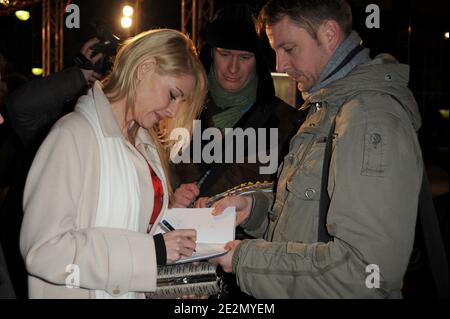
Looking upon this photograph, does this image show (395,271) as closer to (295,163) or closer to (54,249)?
(295,163)

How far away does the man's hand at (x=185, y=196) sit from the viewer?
2.53 meters

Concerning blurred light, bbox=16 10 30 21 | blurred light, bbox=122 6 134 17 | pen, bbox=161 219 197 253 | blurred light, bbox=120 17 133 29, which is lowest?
pen, bbox=161 219 197 253

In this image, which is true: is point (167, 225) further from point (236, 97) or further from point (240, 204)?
point (236, 97)

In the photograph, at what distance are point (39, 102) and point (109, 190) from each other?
1.08 m

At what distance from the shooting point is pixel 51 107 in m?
2.58

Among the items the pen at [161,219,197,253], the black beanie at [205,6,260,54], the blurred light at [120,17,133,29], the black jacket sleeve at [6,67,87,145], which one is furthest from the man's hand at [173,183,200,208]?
the blurred light at [120,17,133,29]

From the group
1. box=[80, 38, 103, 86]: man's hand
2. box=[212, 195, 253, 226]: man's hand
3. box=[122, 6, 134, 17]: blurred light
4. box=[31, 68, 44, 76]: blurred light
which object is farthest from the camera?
box=[31, 68, 44, 76]: blurred light

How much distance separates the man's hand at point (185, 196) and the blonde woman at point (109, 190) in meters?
0.45

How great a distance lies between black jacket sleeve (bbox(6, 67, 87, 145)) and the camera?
2.53m

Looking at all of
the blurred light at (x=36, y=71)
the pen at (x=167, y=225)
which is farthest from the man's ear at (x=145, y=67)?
the blurred light at (x=36, y=71)

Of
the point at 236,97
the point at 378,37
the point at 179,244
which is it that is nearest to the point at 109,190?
the point at 179,244

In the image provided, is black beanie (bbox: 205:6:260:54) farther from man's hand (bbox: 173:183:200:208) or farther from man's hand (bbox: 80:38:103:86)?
man's hand (bbox: 173:183:200:208)
